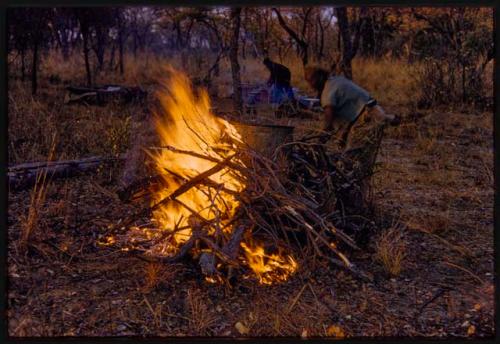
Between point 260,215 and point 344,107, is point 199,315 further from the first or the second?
point 344,107

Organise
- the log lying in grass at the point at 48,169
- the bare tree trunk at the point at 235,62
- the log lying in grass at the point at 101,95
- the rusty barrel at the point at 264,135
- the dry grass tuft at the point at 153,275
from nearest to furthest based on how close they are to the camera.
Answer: the dry grass tuft at the point at 153,275, the rusty barrel at the point at 264,135, the log lying in grass at the point at 48,169, the bare tree trunk at the point at 235,62, the log lying in grass at the point at 101,95

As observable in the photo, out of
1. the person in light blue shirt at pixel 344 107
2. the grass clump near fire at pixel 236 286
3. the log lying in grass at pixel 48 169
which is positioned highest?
the person in light blue shirt at pixel 344 107

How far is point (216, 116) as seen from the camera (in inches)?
175

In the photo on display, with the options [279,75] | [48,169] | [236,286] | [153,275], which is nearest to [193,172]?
[153,275]

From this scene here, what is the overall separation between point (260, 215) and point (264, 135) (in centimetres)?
61

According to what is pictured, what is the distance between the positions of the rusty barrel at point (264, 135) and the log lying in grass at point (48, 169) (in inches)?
48.8

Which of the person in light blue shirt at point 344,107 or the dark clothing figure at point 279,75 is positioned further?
the dark clothing figure at point 279,75

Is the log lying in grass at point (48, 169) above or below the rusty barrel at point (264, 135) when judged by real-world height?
below

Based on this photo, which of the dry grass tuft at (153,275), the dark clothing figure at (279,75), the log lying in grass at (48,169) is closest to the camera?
the dry grass tuft at (153,275)

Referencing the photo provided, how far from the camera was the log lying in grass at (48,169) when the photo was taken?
535 centimetres

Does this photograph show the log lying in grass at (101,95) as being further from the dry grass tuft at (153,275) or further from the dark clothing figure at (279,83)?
the dry grass tuft at (153,275)

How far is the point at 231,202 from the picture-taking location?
4.20m

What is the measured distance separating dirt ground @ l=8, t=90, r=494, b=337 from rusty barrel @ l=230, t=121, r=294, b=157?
2.93 ft

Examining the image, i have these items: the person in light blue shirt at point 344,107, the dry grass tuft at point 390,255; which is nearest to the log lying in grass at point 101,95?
the person in light blue shirt at point 344,107
